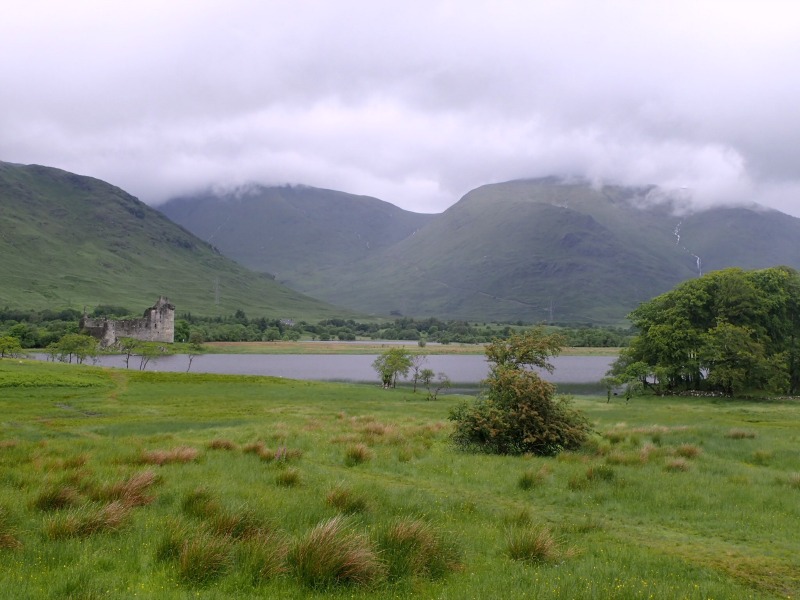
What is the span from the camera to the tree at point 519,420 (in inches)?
893

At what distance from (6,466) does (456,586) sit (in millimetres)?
12512

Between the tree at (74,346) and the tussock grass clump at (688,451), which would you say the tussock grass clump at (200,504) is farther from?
the tree at (74,346)

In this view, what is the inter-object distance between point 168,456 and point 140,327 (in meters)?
155

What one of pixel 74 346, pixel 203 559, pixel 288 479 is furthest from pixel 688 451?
pixel 74 346

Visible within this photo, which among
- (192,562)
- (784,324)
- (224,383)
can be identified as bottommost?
(224,383)

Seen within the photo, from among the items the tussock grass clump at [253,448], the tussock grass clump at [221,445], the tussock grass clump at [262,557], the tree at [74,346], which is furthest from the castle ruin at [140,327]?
the tussock grass clump at [262,557]

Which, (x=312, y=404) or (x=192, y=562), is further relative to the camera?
(x=312, y=404)

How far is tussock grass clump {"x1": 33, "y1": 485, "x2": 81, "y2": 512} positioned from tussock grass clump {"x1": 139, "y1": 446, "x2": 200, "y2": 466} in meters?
→ 5.34

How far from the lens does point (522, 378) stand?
23984 millimetres

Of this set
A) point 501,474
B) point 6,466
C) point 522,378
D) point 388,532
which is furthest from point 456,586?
point 522,378

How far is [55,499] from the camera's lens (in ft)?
34.0

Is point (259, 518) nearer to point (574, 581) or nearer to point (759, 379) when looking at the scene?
point (574, 581)

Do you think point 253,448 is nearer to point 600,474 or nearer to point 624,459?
point 600,474

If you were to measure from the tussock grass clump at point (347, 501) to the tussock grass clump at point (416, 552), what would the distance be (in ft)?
7.28
